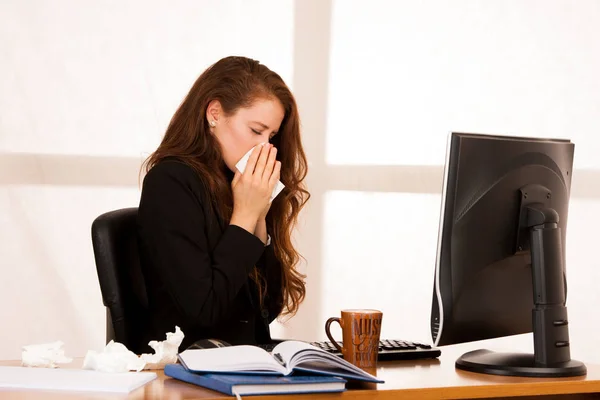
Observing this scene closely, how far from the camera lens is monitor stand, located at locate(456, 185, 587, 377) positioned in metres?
1.43

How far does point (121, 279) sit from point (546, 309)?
2.98 feet

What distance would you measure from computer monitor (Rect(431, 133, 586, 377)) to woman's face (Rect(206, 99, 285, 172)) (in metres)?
0.66

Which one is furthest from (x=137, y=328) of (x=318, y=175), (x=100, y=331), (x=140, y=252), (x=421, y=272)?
(x=421, y=272)

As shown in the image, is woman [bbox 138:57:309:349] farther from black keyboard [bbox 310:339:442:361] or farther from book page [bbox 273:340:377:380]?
book page [bbox 273:340:377:380]

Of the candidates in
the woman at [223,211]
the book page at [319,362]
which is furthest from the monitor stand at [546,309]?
the woman at [223,211]

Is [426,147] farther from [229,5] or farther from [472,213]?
[472,213]

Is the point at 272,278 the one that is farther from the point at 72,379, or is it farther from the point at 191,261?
the point at 72,379

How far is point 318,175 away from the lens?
3271 mm

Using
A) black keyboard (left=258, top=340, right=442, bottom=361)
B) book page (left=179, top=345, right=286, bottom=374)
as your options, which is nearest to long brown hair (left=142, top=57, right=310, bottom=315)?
black keyboard (left=258, top=340, right=442, bottom=361)

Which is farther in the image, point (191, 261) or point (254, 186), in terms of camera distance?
point (254, 186)

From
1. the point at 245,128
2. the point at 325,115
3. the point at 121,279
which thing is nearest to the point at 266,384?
the point at 121,279

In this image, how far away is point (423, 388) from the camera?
1.21 m

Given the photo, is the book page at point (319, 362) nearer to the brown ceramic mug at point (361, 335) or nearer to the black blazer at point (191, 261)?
the brown ceramic mug at point (361, 335)

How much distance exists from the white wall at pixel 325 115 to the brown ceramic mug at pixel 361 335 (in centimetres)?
183
